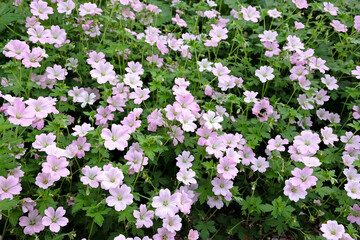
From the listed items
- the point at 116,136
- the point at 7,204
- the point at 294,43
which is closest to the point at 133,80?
the point at 116,136

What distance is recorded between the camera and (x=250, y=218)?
3062mm

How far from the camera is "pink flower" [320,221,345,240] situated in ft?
8.18

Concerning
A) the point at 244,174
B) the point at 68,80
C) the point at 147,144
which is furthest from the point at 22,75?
the point at 244,174

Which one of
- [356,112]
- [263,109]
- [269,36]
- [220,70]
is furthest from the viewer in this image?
[269,36]

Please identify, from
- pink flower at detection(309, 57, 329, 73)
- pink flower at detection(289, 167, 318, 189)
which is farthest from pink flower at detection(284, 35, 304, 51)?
pink flower at detection(289, 167, 318, 189)

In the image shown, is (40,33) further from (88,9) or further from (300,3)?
(300,3)

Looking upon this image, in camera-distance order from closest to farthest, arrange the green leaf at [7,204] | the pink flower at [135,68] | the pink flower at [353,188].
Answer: the green leaf at [7,204]
the pink flower at [353,188]
the pink flower at [135,68]

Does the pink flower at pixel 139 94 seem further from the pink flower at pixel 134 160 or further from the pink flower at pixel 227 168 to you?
the pink flower at pixel 227 168

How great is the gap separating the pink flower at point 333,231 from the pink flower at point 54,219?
1.69m

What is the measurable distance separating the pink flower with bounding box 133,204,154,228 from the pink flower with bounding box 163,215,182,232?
10 cm

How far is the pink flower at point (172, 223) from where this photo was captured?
2.40 m

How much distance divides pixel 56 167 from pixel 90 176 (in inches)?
8.9

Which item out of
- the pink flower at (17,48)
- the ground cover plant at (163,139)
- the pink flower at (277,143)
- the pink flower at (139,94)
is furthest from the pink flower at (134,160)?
the pink flower at (17,48)

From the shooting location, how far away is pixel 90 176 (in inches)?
97.9
